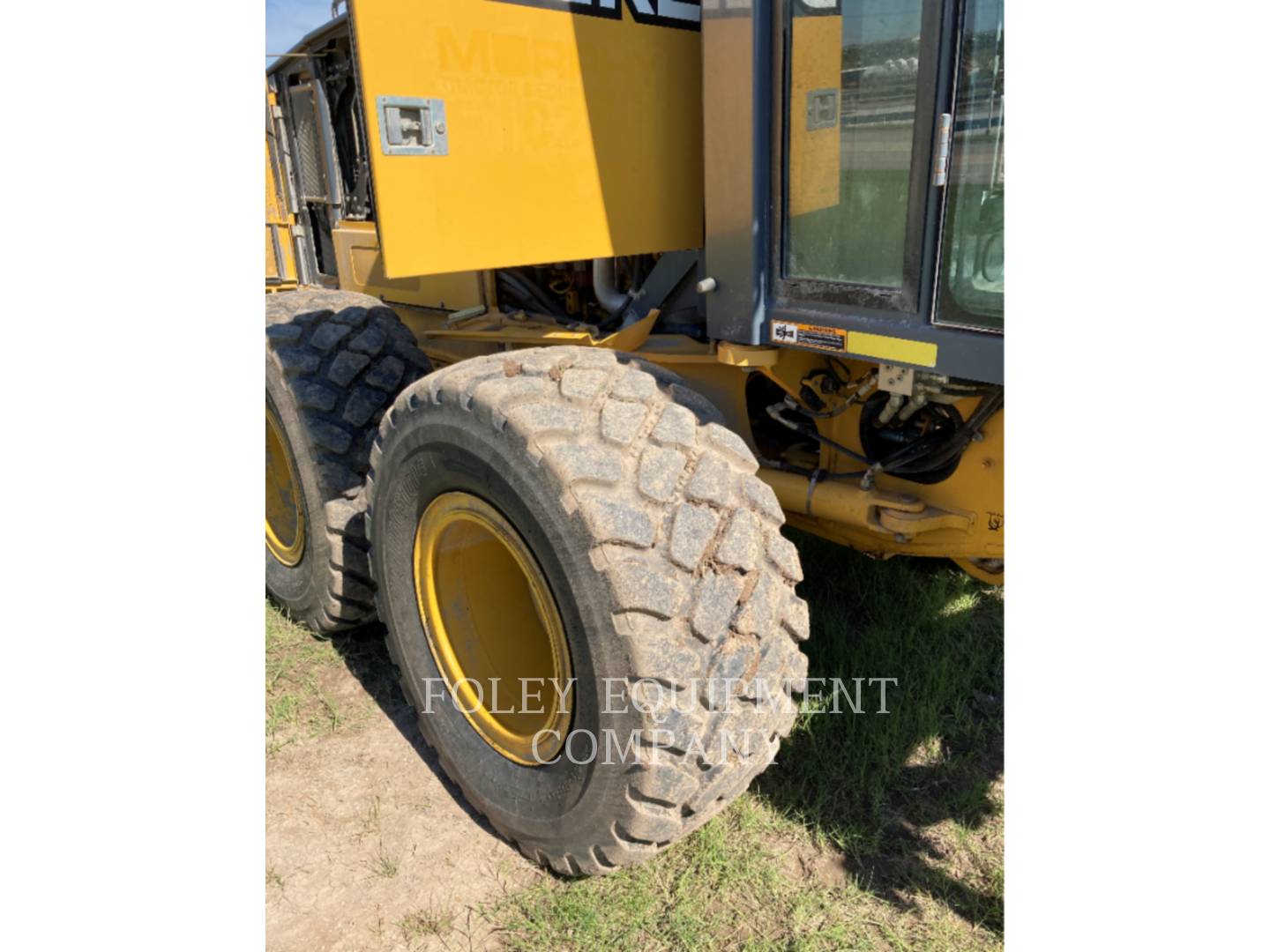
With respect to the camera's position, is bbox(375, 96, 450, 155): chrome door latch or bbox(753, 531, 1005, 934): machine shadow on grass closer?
bbox(375, 96, 450, 155): chrome door latch

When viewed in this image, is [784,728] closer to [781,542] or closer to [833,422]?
[781,542]

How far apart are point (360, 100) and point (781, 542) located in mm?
1365

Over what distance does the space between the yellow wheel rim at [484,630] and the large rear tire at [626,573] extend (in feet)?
0.25

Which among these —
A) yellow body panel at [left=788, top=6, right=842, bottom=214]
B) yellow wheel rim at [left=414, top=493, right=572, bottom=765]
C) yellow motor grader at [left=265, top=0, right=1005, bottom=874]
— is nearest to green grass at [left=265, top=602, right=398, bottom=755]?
yellow motor grader at [left=265, top=0, right=1005, bottom=874]

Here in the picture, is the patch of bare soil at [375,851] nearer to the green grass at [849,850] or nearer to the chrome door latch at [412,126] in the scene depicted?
the green grass at [849,850]

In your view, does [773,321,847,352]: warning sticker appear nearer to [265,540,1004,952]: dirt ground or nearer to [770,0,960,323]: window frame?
[770,0,960,323]: window frame

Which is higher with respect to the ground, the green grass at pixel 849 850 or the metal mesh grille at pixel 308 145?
the metal mesh grille at pixel 308 145

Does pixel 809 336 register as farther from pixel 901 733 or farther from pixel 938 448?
pixel 901 733

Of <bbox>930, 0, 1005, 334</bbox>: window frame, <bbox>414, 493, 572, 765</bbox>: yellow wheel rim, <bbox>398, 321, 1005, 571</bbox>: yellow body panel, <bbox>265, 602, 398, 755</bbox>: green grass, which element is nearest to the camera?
<bbox>930, 0, 1005, 334</bbox>: window frame

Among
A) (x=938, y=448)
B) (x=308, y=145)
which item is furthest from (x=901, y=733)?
(x=308, y=145)

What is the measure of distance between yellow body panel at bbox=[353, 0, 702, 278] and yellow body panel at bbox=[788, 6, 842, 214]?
45 cm

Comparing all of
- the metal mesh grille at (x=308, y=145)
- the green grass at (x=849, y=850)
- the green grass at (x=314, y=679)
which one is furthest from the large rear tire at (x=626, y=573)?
the metal mesh grille at (x=308, y=145)

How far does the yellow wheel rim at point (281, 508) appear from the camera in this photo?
3.44m

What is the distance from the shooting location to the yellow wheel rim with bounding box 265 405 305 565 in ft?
11.3
